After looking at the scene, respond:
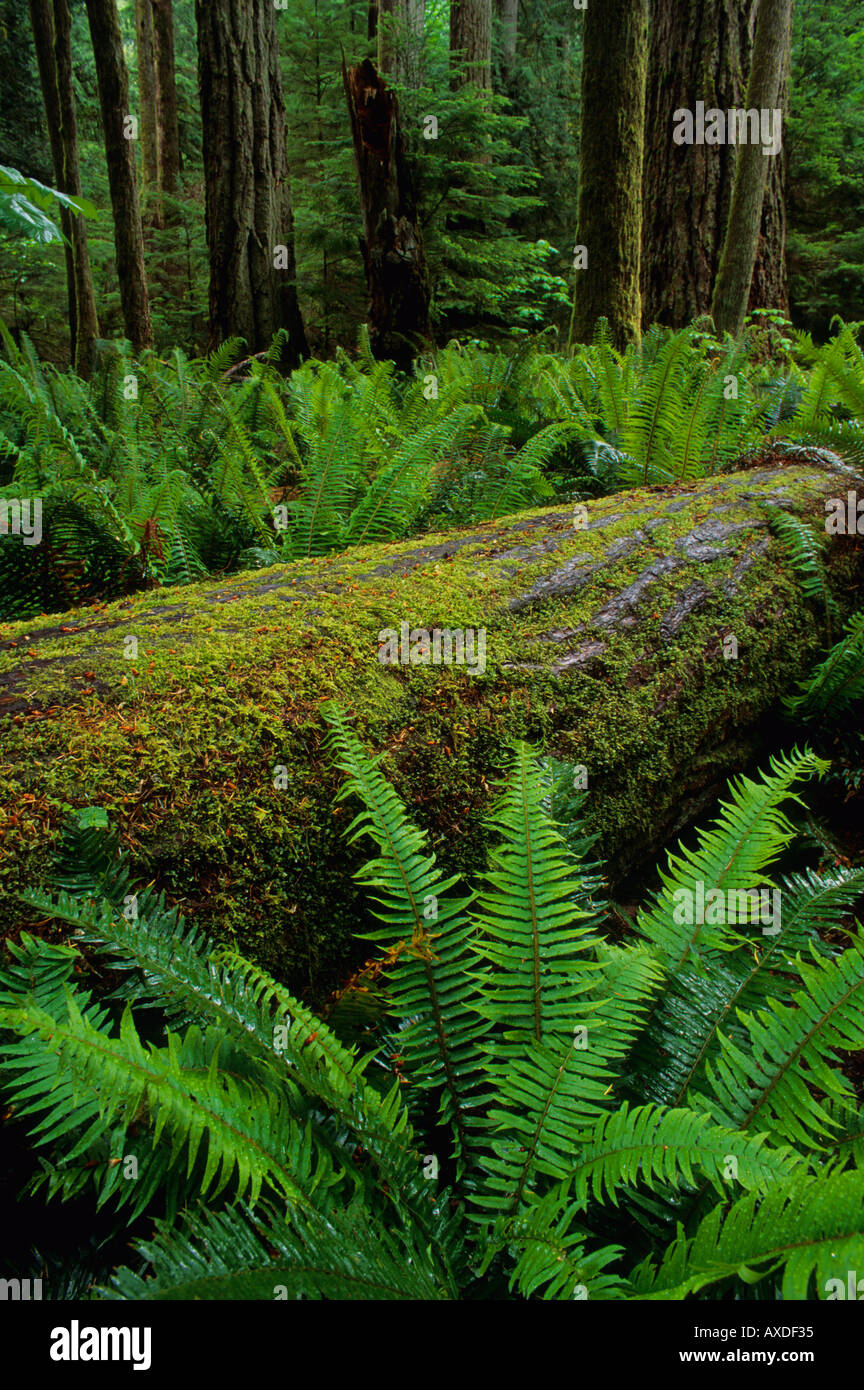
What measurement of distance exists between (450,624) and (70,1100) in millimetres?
1322

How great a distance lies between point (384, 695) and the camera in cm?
175

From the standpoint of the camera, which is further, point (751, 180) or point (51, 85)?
point (51, 85)

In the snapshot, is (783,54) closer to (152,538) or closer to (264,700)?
(152,538)

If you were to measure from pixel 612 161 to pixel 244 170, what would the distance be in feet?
11.6

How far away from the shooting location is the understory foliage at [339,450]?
275 cm

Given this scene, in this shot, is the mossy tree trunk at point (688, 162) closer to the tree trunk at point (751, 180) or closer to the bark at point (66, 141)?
the tree trunk at point (751, 180)

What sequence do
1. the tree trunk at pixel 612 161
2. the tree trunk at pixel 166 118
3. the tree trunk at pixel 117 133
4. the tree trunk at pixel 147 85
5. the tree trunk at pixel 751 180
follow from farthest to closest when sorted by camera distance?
the tree trunk at pixel 147 85 < the tree trunk at pixel 166 118 < the tree trunk at pixel 117 133 < the tree trunk at pixel 612 161 < the tree trunk at pixel 751 180

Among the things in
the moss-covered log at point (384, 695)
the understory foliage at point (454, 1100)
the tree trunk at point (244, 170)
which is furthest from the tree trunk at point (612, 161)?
the understory foliage at point (454, 1100)

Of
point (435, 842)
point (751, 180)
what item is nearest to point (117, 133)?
point (751, 180)

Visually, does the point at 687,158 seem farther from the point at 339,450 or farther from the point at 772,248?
the point at 339,450

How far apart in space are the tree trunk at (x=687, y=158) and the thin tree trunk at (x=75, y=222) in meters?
5.66

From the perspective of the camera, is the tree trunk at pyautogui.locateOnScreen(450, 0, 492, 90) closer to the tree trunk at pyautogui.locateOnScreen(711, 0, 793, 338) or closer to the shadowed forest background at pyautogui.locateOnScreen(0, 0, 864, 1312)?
the tree trunk at pyautogui.locateOnScreen(711, 0, 793, 338)

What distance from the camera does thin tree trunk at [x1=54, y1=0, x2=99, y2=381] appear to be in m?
7.88

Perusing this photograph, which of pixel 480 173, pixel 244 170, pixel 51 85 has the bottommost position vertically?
pixel 244 170
